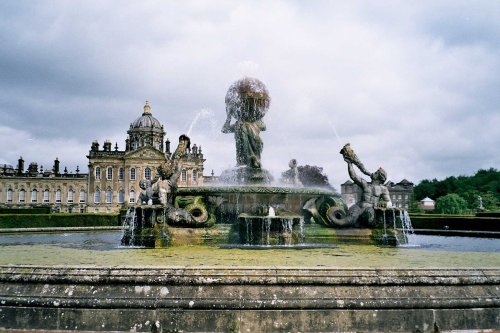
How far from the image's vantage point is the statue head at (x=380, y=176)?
10.9 m

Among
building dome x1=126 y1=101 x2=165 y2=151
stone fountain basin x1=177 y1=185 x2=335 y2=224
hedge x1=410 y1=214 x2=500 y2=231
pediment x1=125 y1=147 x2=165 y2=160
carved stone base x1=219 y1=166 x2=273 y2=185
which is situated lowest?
hedge x1=410 y1=214 x2=500 y2=231

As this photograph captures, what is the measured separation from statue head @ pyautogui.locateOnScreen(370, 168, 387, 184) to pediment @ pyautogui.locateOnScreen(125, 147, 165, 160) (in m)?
82.3

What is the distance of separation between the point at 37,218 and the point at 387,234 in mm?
22707

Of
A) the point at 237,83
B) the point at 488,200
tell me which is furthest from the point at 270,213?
the point at 488,200

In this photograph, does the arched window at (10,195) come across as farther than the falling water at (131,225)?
Yes

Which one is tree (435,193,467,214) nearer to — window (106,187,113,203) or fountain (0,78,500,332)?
window (106,187,113,203)

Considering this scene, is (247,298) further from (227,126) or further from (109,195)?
(109,195)

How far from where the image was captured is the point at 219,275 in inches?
188

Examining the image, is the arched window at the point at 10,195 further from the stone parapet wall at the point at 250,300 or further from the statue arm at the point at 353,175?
the stone parapet wall at the point at 250,300

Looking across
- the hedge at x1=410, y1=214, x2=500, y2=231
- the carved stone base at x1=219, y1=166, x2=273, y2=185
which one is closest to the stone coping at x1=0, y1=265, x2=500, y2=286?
the carved stone base at x1=219, y1=166, x2=273, y2=185

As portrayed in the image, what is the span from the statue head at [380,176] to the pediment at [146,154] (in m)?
82.3

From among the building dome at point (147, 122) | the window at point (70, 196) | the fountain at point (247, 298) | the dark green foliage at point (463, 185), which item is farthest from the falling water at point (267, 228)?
the building dome at point (147, 122)

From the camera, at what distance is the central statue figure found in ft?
42.0

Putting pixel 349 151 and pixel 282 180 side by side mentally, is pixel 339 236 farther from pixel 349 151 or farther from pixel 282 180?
pixel 282 180
